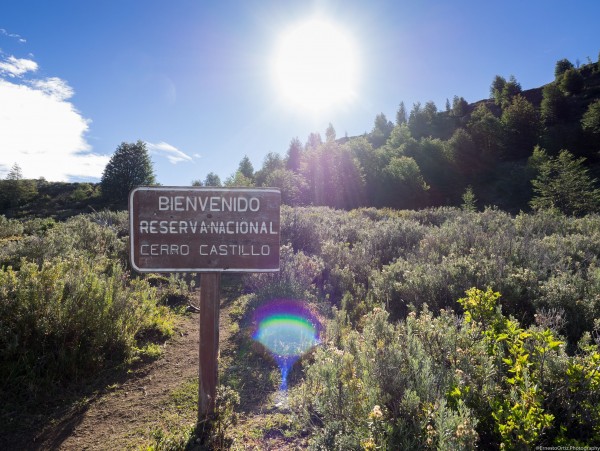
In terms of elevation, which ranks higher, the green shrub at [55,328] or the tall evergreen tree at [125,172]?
the tall evergreen tree at [125,172]

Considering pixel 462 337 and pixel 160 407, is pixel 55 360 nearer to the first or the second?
pixel 160 407

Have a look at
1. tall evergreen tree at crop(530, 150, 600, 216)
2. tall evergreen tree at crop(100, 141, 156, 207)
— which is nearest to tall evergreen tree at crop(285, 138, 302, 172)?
tall evergreen tree at crop(100, 141, 156, 207)

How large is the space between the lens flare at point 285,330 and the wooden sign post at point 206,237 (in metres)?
1.43

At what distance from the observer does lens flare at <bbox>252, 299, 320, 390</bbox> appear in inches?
177

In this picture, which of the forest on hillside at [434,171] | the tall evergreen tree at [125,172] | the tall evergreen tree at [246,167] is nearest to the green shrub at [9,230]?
the forest on hillside at [434,171]

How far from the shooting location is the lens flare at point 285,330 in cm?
451

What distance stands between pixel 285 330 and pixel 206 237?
2.65 m

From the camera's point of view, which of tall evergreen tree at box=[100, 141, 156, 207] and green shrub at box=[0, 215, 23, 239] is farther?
tall evergreen tree at box=[100, 141, 156, 207]

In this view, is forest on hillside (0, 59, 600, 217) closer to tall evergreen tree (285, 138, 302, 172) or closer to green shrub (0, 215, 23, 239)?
tall evergreen tree (285, 138, 302, 172)

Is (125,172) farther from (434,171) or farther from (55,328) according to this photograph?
(55,328)

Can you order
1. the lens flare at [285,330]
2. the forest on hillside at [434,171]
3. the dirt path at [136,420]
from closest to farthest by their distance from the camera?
1. the dirt path at [136,420]
2. the lens flare at [285,330]
3. the forest on hillside at [434,171]

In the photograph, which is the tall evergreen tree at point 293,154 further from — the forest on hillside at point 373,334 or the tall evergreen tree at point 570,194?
the forest on hillside at point 373,334

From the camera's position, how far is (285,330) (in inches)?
201

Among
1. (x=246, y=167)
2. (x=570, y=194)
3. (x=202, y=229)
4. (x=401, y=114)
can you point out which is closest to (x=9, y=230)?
(x=202, y=229)
